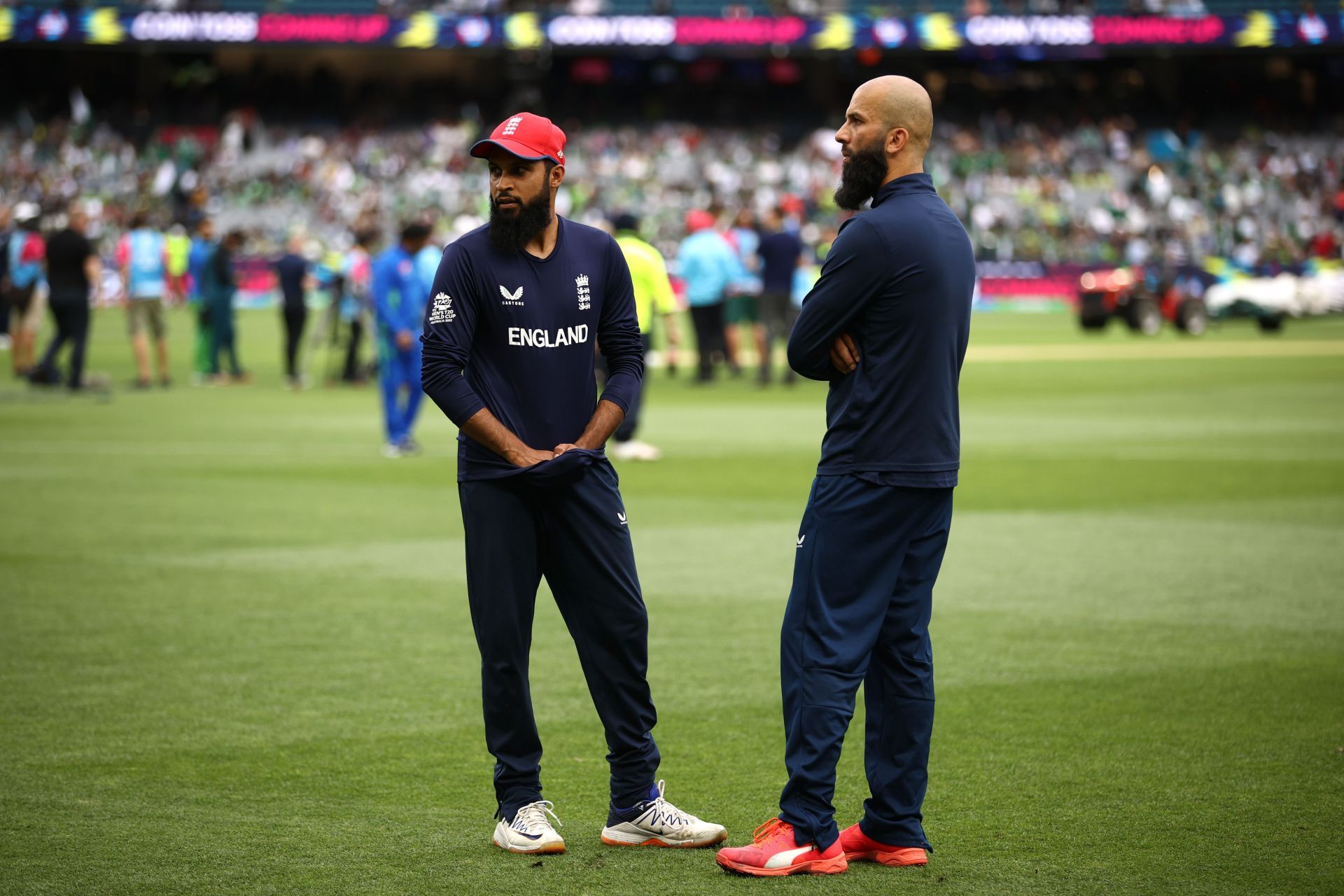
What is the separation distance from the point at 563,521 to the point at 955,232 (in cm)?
153

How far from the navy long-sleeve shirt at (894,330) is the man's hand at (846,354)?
0.02 metres

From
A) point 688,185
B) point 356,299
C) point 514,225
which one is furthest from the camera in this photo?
point 688,185

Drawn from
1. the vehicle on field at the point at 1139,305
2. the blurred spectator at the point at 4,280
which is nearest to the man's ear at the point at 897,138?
the blurred spectator at the point at 4,280

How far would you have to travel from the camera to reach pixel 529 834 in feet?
16.0

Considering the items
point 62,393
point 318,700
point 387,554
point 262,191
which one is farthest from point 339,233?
point 318,700

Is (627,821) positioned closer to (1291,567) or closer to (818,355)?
(818,355)

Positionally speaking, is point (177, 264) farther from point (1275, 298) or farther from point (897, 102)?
point (897, 102)

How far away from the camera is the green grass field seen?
488cm

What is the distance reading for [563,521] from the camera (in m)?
5.06

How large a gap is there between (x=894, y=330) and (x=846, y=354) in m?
0.16

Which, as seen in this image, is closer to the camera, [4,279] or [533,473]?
[533,473]

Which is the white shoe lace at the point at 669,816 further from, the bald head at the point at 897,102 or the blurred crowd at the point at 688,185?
the blurred crowd at the point at 688,185

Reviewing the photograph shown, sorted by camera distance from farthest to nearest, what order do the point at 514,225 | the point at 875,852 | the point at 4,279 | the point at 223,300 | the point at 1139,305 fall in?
the point at 1139,305, the point at 4,279, the point at 223,300, the point at 514,225, the point at 875,852

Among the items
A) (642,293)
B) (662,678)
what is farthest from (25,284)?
(662,678)
